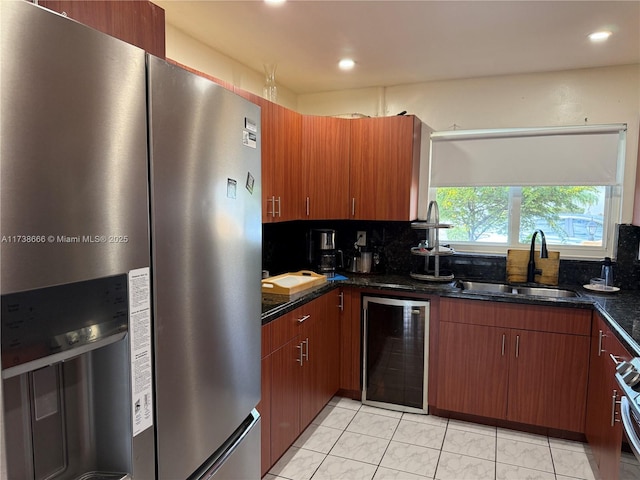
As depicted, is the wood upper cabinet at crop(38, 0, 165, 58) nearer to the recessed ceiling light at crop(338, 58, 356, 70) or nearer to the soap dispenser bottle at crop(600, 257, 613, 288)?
the recessed ceiling light at crop(338, 58, 356, 70)

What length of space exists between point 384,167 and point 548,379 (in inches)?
69.4

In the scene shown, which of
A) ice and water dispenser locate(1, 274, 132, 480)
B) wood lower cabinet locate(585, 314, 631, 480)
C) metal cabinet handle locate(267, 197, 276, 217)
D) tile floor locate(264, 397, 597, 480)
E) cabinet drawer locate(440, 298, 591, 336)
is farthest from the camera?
metal cabinet handle locate(267, 197, 276, 217)

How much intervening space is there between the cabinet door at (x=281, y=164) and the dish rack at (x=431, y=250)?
0.91 m

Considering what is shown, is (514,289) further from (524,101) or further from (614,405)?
(524,101)

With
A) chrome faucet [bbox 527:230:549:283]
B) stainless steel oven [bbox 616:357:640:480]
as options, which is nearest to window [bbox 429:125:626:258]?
chrome faucet [bbox 527:230:549:283]

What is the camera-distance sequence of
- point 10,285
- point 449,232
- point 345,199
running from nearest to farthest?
point 10,285
point 345,199
point 449,232

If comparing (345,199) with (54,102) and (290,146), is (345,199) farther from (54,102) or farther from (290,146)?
(54,102)

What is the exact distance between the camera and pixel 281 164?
2.81 m

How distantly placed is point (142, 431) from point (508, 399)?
2433 millimetres

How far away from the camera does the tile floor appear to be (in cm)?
229

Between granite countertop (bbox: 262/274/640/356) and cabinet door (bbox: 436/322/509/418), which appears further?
cabinet door (bbox: 436/322/509/418)

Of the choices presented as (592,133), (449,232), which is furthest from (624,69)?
(449,232)

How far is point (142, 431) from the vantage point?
94cm

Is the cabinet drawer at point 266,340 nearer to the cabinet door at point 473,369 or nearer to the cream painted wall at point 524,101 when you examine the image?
the cabinet door at point 473,369
